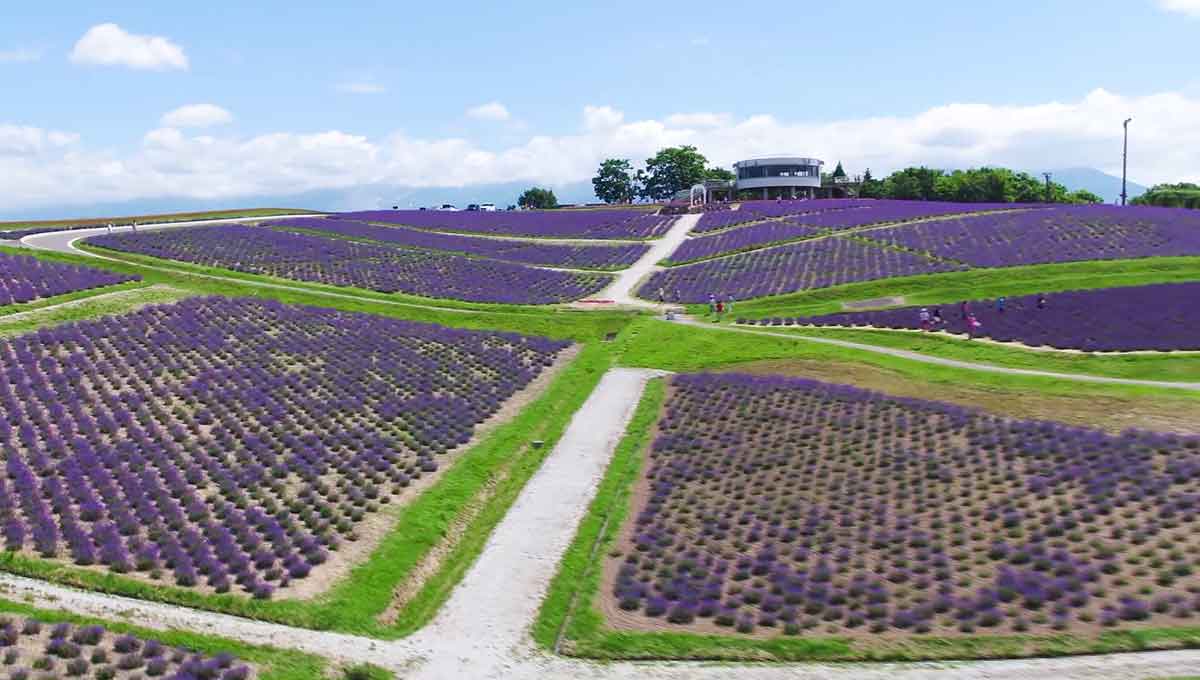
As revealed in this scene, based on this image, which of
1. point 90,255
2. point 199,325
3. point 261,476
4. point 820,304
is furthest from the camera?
point 90,255

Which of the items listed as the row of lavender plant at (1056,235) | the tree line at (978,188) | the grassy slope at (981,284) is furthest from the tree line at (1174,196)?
the grassy slope at (981,284)

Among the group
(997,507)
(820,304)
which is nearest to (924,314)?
(820,304)

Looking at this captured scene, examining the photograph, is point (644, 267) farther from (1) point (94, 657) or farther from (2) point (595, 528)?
(1) point (94, 657)

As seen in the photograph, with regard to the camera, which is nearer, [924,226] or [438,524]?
[438,524]

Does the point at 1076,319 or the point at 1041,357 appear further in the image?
the point at 1076,319

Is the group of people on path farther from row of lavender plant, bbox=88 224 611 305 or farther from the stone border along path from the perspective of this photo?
the stone border along path

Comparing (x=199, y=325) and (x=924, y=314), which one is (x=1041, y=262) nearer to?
(x=924, y=314)

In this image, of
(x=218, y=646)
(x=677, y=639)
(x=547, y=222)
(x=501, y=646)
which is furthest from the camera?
(x=547, y=222)

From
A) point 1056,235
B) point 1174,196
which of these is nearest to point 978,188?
point 1174,196
